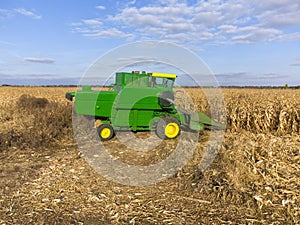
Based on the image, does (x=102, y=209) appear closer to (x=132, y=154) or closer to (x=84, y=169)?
(x=84, y=169)

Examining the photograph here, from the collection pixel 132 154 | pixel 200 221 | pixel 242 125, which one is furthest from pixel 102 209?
pixel 242 125

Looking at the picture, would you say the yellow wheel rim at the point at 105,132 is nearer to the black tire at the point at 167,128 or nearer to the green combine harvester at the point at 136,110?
the green combine harvester at the point at 136,110

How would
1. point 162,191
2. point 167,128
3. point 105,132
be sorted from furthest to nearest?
point 167,128 < point 105,132 < point 162,191

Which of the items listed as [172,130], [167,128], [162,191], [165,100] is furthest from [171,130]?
[162,191]

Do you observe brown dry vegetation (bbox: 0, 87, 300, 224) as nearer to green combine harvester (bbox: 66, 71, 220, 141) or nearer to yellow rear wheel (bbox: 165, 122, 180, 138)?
yellow rear wheel (bbox: 165, 122, 180, 138)

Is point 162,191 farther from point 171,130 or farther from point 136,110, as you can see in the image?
point 136,110

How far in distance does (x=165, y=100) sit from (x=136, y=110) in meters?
0.86

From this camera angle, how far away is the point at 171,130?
7828 mm

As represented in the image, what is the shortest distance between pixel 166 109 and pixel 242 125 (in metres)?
2.47

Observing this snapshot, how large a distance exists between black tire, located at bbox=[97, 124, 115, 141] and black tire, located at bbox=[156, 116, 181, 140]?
130 cm

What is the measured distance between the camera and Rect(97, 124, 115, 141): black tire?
7.59m

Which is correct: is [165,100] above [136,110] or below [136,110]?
above

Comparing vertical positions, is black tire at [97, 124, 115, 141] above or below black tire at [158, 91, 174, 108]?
below

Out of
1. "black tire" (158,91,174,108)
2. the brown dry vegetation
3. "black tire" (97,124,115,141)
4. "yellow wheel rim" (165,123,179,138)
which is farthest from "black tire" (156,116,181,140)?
"black tire" (97,124,115,141)
